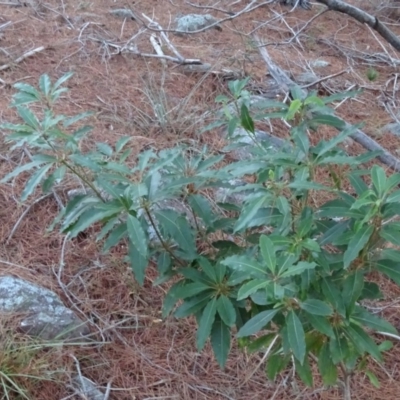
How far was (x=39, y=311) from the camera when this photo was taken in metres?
2.00

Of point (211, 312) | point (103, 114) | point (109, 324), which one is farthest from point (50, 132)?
point (103, 114)

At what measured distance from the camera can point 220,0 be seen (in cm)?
531

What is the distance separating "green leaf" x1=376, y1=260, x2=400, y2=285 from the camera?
1.29 meters

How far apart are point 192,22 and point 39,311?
307 centimetres

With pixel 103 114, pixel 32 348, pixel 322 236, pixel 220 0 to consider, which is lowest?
pixel 220 0

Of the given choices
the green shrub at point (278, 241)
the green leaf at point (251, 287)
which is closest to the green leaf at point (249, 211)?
the green shrub at point (278, 241)

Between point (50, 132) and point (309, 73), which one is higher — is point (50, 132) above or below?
above

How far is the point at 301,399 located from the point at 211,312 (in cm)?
74

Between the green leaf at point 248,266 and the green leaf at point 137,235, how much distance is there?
22 cm

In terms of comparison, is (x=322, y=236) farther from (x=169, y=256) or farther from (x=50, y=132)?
(x=50, y=132)

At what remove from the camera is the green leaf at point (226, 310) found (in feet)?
4.58

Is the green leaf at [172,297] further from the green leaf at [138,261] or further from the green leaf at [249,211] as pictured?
the green leaf at [249,211]

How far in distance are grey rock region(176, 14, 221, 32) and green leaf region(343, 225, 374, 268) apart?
3520mm

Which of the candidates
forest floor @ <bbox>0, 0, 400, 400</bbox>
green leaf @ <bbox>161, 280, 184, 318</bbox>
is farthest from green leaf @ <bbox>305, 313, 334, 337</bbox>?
forest floor @ <bbox>0, 0, 400, 400</bbox>
